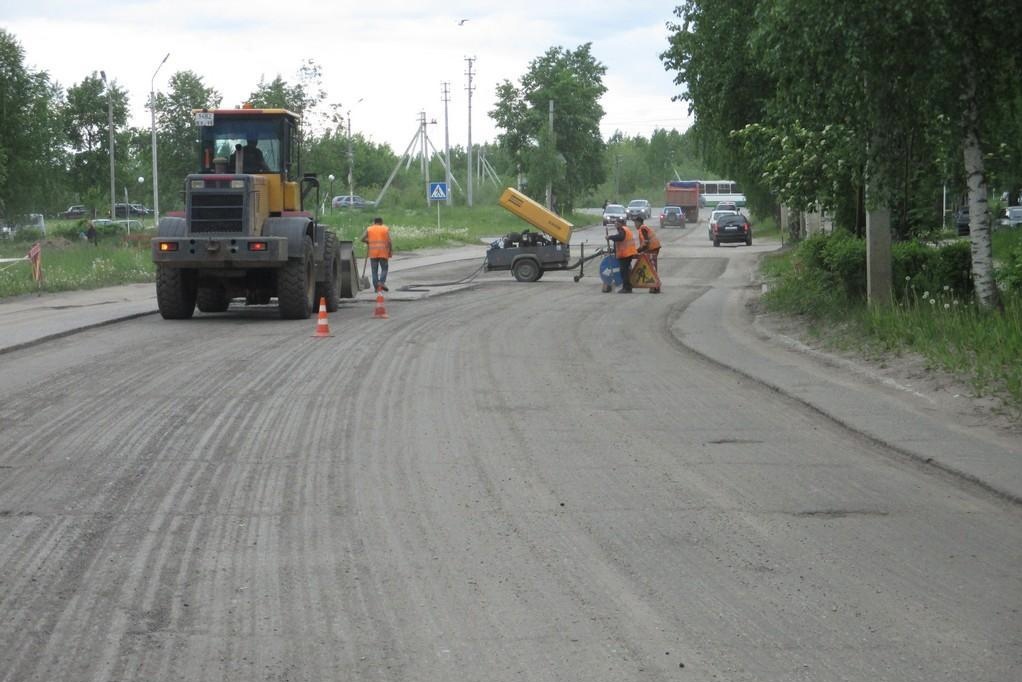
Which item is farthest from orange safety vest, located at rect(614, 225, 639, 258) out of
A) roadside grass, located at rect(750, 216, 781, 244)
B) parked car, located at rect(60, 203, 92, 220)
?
parked car, located at rect(60, 203, 92, 220)

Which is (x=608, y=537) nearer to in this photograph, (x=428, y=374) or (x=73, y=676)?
(x=73, y=676)

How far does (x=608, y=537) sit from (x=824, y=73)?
1031cm

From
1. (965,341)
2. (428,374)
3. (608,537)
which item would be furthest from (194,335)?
(608,537)

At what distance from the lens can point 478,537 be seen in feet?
23.0

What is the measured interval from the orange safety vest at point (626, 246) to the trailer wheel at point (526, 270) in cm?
648

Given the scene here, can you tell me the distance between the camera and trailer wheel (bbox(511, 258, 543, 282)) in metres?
36.2

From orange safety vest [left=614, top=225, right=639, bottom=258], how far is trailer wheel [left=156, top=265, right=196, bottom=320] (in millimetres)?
10775

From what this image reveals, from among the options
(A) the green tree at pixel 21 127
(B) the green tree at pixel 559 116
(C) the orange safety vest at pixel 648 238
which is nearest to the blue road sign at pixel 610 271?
(C) the orange safety vest at pixel 648 238

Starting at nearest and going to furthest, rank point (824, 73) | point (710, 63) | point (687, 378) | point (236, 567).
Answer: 1. point (236, 567)
2. point (687, 378)
3. point (824, 73)
4. point (710, 63)

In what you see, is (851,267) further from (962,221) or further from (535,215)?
(962,221)

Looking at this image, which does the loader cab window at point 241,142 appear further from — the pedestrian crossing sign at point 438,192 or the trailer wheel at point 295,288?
the pedestrian crossing sign at point 438,192

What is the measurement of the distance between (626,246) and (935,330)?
586 inches

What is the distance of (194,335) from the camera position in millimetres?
18688

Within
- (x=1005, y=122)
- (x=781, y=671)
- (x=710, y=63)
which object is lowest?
(x=781, y=671)
